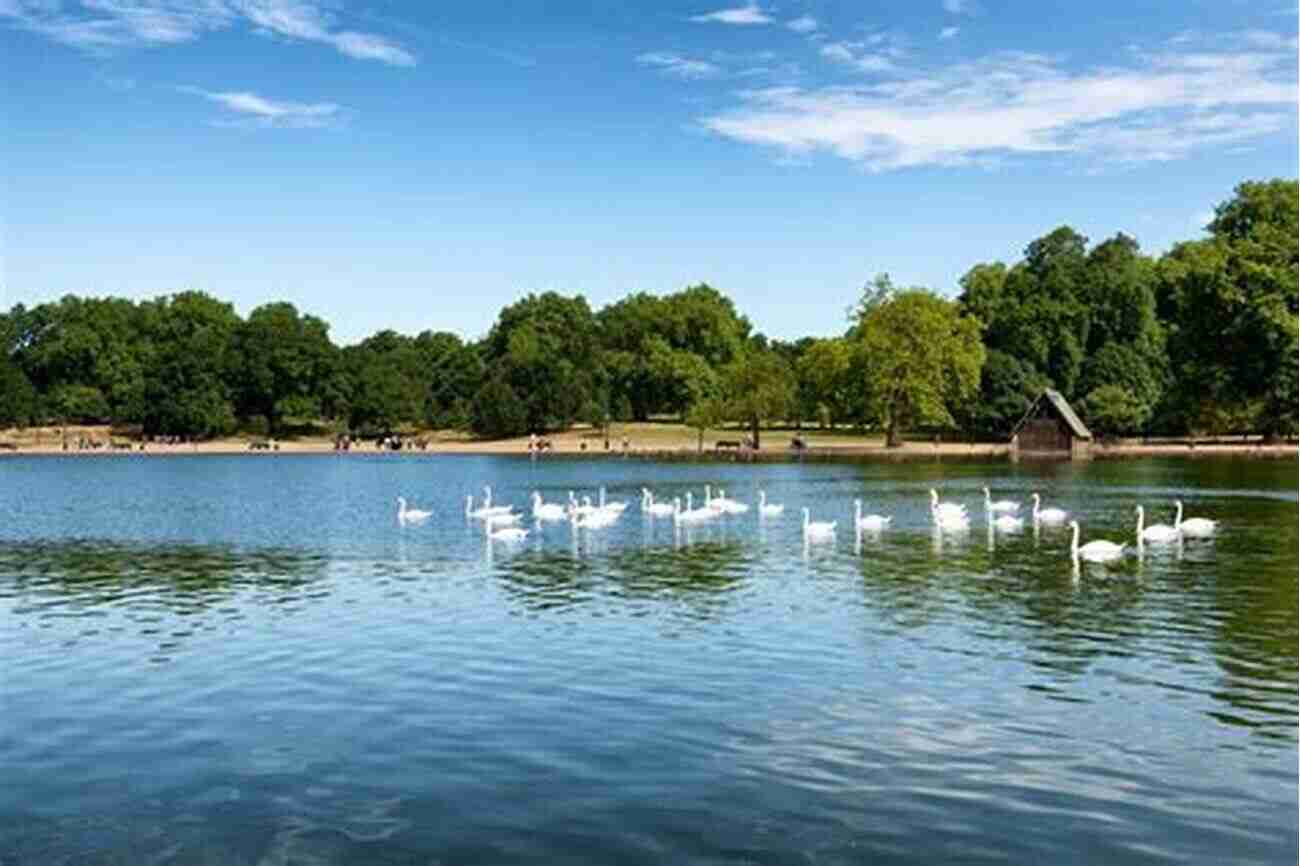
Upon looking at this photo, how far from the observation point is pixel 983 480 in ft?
248

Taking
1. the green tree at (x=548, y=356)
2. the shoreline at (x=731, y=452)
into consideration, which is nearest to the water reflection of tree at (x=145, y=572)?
the shoreline at (x=731, y=452)

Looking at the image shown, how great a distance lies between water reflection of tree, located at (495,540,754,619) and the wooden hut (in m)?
69.2

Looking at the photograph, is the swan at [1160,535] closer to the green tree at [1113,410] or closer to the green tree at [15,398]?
the green tree at [1113,410]

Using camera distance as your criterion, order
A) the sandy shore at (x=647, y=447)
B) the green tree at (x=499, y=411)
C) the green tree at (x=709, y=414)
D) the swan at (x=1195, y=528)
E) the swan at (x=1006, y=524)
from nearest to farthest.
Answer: the swan at (x=1195, y=528), the swan at (x=1006, y=524), the sandy shore at (x=647, y=447), the green tree at (x=709, y=414), the green tree at (x=499, y=411)

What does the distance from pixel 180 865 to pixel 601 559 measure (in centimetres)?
2515

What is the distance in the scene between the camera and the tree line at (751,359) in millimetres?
105938

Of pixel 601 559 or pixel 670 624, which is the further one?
pixel 601 559

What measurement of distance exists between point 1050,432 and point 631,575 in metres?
78.7

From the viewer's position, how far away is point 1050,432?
10681 centimetres

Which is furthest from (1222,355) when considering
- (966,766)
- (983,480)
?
(966,766)

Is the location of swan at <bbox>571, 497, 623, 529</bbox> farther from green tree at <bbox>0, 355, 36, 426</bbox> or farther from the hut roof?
green tree at <bbox>0, 355, 36, 426</bbox>

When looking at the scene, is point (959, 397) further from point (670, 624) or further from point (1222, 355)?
point (670, 624)

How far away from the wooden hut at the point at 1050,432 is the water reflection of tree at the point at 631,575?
227 ft

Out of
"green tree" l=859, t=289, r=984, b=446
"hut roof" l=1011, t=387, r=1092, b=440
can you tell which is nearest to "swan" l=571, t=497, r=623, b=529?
"hut roof" l=1011, t=387, r=1092, b=440
